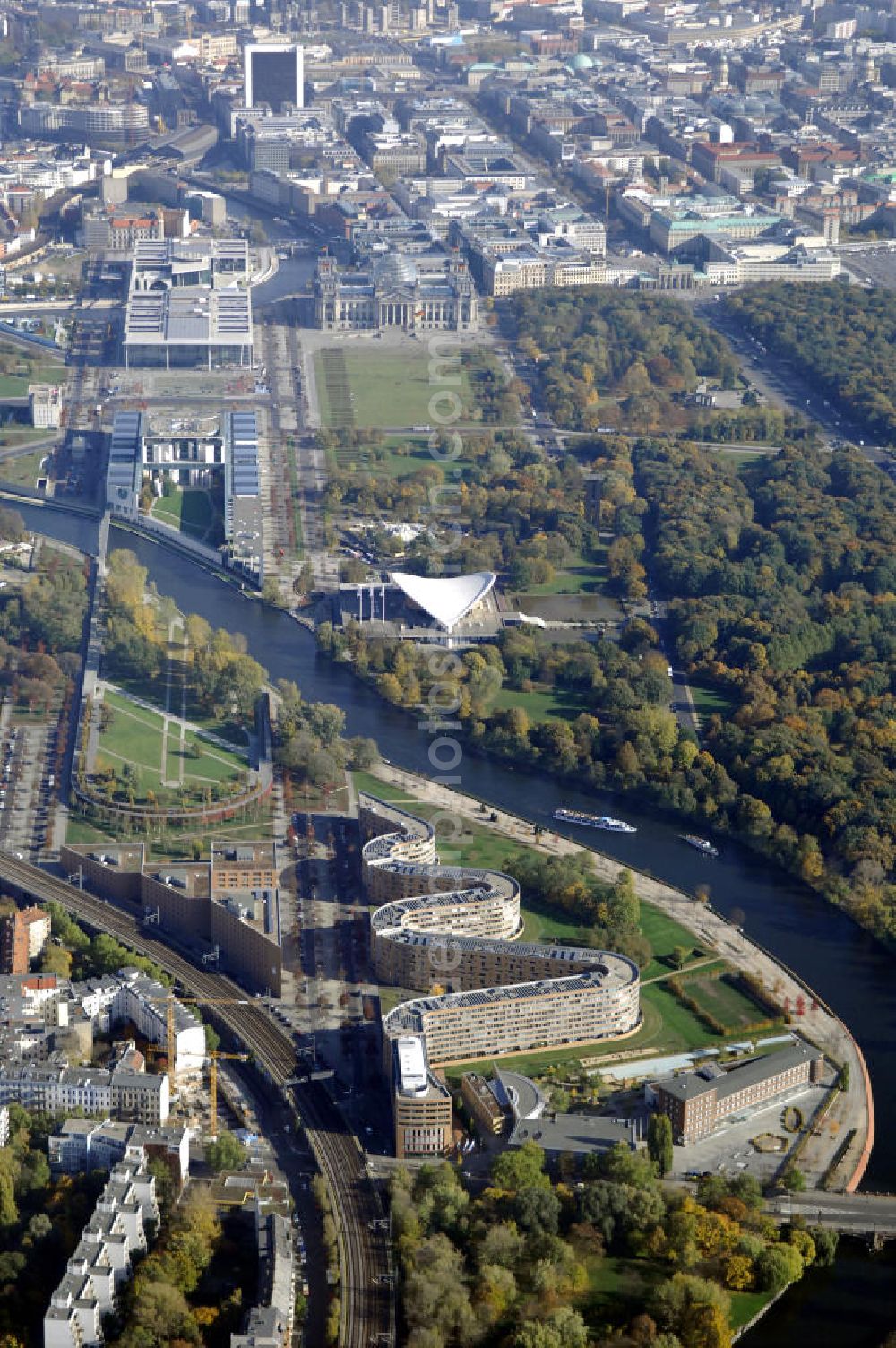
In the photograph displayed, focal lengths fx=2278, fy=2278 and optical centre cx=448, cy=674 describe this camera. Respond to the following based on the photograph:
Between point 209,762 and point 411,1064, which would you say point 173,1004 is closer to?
point 411,1064

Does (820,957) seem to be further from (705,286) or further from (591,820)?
(705,286)

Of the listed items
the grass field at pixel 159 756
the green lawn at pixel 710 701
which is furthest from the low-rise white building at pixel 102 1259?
the green lawn at pixel 710 701

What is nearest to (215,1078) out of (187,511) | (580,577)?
(580,577)

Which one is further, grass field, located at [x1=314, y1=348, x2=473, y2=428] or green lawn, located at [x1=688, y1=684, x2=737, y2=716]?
grass field, located at [x1=314, y1=348, x2=473, y2=428]

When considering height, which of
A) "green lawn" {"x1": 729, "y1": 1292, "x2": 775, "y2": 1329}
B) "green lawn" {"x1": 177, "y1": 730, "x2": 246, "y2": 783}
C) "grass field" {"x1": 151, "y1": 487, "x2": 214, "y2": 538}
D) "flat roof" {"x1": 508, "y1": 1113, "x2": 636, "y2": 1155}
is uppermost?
"grass field" {"x1": 151, "y1": 487, "x2": 214, "y2": 538}

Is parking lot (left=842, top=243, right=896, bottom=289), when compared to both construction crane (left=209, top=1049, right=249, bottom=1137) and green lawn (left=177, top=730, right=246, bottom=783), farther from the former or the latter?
construction crane (left=209, top=1049, right=249, bottom=1137)

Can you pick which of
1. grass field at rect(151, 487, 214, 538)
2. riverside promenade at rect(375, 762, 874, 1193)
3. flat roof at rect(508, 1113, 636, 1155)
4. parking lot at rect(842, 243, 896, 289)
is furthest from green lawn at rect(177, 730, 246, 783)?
parking lot at rect(842, 243, 896, 289)

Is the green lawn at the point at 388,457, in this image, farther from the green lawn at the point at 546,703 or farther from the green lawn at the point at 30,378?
the green lawn at the point at 546,703

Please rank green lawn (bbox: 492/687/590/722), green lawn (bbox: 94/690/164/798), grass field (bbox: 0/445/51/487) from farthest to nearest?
grass field (bbox: 0/445/51/487)
green lawn (bbox: 492/687/590/722)
green lawn (bbox: 94/690/164/798)

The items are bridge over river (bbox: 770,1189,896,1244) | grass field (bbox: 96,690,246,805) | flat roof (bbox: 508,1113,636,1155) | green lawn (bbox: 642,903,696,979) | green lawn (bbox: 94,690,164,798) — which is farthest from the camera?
green lawn (bbox: 94,690,164,798)
